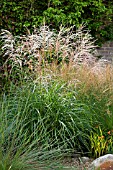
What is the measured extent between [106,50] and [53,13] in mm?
1714

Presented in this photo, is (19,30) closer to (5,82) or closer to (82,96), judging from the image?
(5,82)

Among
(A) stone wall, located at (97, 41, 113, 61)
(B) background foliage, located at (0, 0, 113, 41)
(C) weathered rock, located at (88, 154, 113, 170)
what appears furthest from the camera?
(A) stone wall, located at (97, 41, 113, 61)

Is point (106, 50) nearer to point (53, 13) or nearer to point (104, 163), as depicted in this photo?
point (53, 13)

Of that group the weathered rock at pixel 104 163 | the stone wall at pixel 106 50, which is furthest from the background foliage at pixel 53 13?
the weathered rock at pixel 104 163

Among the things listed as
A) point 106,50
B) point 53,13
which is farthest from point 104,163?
point 106,50

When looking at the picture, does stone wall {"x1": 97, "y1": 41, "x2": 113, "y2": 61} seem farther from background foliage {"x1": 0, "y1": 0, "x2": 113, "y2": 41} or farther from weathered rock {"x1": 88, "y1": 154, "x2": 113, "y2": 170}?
weathered rock {"x1": 88, "y1": 154, "x2": 113, "y2": 170}

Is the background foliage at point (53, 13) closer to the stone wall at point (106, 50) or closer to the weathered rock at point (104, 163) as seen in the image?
the stone wall at point (106, 50)

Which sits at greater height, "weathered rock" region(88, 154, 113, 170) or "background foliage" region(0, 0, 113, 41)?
"background foliage" region(0, 0, 113, 41)

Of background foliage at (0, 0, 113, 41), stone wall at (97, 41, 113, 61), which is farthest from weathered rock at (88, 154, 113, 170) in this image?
stone wall at (97, 41, 113, 61)

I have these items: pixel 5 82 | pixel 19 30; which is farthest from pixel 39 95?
pixel 19 30

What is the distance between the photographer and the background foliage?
24.1 feet

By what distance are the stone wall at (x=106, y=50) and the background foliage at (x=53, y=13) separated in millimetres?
457

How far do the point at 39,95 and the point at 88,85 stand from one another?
71cm

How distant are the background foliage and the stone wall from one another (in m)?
0.46
